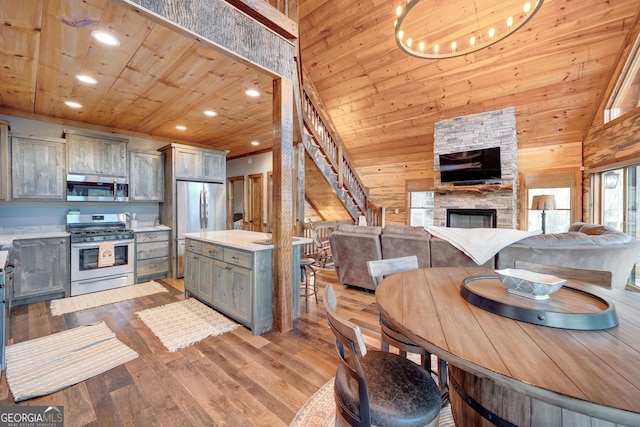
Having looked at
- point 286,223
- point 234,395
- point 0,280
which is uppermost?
point 286,223

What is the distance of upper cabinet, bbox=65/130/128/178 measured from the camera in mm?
4078

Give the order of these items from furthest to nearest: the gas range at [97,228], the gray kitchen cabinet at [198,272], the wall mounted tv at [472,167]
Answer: the wall mounted tv at [472,167]
the gas range at [97,228]
the gray kitchen cabinet at [198,272]

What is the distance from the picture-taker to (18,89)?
10.2 ft

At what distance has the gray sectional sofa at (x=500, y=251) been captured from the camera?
270 centimetres

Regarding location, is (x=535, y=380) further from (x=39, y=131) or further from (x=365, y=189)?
(x=365, y=189)

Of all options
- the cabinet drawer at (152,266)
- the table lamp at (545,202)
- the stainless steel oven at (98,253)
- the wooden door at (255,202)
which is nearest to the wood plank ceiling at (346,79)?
the wooden door at (255,202)

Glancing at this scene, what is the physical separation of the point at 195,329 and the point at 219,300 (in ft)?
1.27

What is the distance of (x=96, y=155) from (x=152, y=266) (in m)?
2.00

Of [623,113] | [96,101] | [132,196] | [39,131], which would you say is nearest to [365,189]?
[623,113]

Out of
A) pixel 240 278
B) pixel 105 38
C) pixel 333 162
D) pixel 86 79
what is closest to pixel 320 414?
pixel 240 278

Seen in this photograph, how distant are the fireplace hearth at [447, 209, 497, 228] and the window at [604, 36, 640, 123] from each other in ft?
7.87

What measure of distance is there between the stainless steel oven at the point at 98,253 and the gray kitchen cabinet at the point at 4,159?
0.78m

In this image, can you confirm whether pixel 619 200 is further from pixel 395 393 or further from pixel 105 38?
pixel 105 38

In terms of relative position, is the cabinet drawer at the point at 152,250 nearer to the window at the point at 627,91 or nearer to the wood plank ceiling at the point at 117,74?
the wood plank ceiling at the point at 117,74
